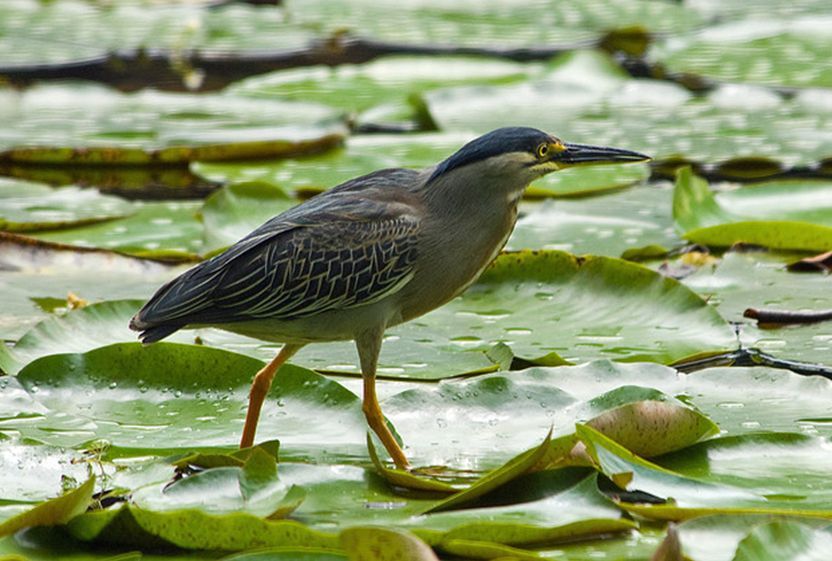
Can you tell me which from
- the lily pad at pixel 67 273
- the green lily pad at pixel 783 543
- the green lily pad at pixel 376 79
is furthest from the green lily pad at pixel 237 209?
the green lily pad at pixel 783 543

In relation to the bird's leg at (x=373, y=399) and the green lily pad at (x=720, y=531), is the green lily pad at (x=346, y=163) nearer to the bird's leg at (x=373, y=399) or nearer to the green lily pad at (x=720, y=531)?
the bird's leg at (x=373, y=399)

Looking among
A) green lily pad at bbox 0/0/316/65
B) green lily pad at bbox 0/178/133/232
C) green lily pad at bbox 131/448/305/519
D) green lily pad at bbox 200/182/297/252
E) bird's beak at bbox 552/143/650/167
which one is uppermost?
bird's beak at bbox 552/143/650/167

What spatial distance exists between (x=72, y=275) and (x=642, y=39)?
17.7 ft

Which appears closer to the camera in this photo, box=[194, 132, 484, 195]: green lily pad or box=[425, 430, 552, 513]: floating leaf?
box=[425, 430, 552, 513]: floating leaf

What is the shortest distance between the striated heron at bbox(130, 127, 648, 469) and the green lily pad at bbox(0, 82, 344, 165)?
2743 millimetres

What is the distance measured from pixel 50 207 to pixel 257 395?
2547mm

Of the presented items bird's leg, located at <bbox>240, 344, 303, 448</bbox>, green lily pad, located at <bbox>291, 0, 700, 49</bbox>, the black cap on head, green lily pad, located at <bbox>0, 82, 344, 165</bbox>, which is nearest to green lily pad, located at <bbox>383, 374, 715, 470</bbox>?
bird's leg, located at <bbox>240, 344, 303, 448</bbox>

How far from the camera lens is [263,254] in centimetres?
384

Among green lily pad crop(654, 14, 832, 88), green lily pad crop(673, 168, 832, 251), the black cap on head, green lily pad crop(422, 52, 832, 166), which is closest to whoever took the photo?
the black cap on head

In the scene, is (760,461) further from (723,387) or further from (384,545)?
(384,545)

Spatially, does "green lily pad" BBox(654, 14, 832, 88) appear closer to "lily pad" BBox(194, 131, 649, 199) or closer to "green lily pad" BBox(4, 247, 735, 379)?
"lily pad" BBox(194, 131, 649, 199)

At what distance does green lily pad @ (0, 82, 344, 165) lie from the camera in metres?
6.65

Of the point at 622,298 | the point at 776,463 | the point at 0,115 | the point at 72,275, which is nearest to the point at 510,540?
the point at 776,463

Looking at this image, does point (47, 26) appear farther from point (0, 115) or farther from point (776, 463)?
point (776, 463)
